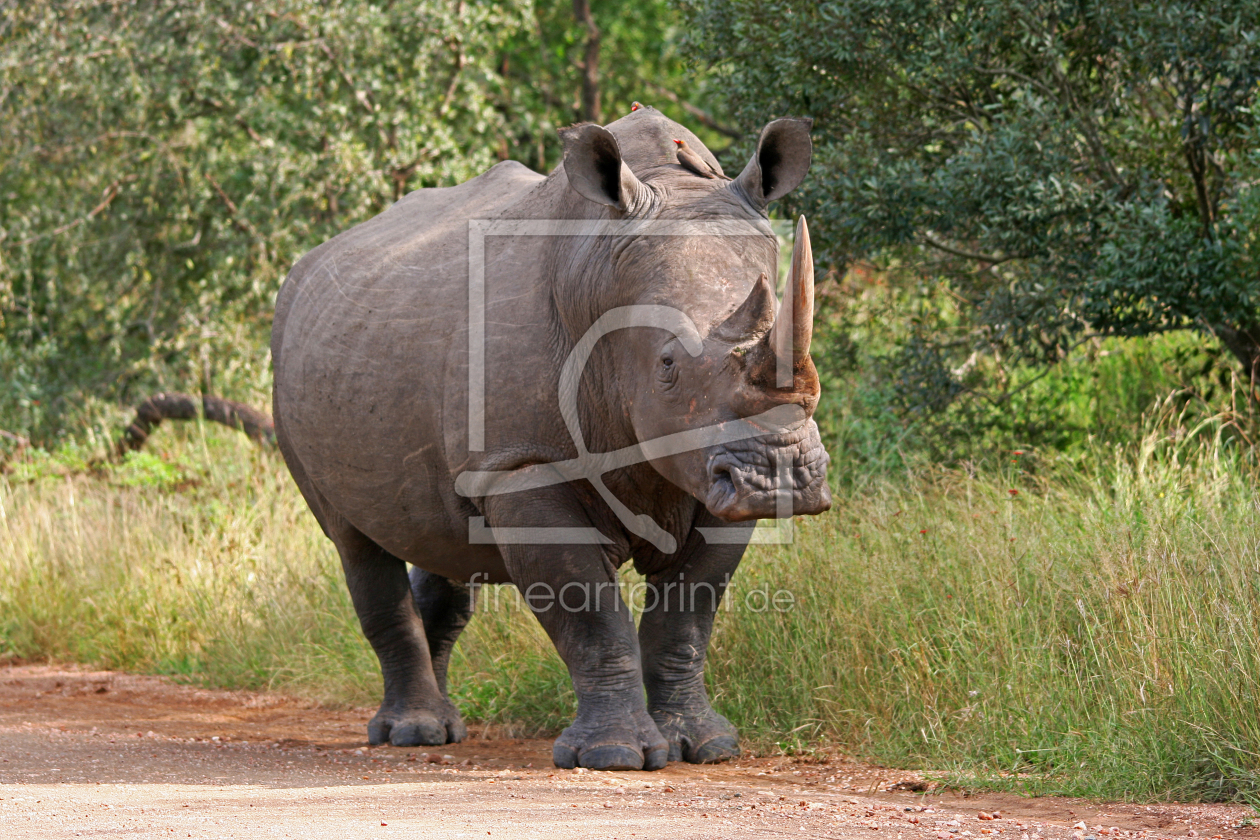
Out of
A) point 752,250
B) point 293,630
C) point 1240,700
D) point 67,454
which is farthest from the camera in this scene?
point 67,454

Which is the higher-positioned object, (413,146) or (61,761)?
(413,146)

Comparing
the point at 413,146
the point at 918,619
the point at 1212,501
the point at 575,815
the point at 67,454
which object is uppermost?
the point at 413,146

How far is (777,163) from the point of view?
5258 millimetres

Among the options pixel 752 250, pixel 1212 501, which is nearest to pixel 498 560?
pixel 752 250

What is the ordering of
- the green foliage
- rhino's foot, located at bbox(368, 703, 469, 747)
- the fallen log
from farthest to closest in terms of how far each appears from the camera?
the green foliage → the fallen log → rhino's foot, located at bbox(368, 703, 469, 747)

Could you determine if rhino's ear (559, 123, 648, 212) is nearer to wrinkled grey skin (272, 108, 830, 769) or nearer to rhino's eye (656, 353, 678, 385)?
wrinkled grey skin (272, 108, 830, 769)

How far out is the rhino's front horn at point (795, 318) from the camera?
429 cm

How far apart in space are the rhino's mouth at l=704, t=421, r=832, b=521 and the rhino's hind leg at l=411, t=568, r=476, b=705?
9.17 ft

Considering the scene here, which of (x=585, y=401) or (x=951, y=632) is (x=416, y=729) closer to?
(x=585, y=401)

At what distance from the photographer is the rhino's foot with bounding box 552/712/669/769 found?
16.7 ft

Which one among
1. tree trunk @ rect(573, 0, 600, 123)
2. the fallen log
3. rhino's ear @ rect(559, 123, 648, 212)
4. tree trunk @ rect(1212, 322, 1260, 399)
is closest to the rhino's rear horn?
rhino's ear @ rect(559, 123, 648, 212)

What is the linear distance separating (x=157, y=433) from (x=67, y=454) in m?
1.19

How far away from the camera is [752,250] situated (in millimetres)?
4949

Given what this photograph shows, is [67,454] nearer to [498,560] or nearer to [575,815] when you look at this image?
[498,560]
